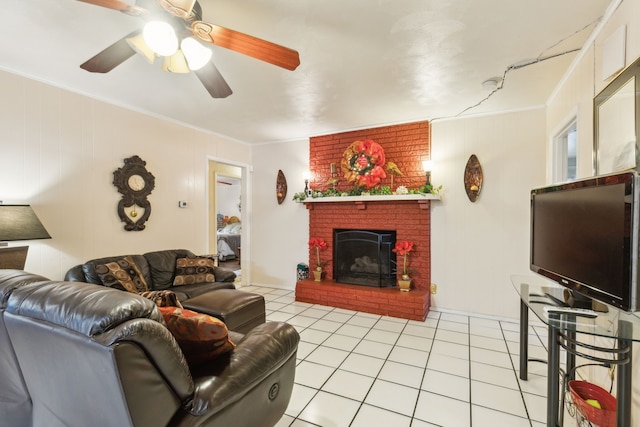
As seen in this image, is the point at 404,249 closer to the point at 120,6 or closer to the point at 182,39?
the point at 182,39

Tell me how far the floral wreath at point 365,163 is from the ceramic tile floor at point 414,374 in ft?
5.90

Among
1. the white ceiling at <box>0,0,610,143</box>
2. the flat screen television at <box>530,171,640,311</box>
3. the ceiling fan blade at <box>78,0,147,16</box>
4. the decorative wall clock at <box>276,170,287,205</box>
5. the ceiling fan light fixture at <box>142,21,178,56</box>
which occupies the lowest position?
the flat screen television at <box>530,171,640,311</box>

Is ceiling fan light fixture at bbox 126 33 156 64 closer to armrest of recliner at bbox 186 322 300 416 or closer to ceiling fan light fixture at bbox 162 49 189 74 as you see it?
ceiling fan light fixture at bbox 162 49 189 74

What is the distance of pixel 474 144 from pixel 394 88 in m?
1.43

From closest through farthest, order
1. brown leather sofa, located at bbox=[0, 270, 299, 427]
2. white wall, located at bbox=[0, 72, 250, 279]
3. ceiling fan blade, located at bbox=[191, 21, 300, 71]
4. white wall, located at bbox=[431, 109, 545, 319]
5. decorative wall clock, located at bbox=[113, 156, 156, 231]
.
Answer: brown leather sofa, located at bbox=[0, 270, 299, 427] < ceiling fan blade, located at bbox=[191, 21, 300, 71] < white wall, located at bbox=[0, 72, 250, 279] < decorative wall clock, located at bbox=[113, 156, 156, 231] < white wall, located at bbox=[431, 109, 545, 319]

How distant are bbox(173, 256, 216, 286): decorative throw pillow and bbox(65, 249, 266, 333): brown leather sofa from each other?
0.06m

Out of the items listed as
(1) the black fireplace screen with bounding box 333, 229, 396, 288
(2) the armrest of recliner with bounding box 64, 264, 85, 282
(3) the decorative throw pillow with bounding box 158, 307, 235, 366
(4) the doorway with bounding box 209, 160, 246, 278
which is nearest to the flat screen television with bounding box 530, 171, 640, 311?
(3) the decorative throw pillow with bounding box 158, 307, 235, 366

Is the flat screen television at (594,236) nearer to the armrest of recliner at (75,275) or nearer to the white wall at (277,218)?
the white wall at (277,218)

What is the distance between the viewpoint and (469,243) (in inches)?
143

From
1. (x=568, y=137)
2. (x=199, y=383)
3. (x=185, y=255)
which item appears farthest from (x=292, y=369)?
(x=568, y=137)

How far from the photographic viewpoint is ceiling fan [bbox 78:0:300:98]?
1379mm

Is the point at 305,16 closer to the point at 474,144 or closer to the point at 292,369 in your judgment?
the point at 292,369

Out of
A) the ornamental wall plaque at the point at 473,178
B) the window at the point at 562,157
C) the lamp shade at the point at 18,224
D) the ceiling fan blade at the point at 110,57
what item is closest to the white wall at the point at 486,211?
the ornamental wall plaque at the point at 473,178

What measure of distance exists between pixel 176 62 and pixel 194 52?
0.23 m
